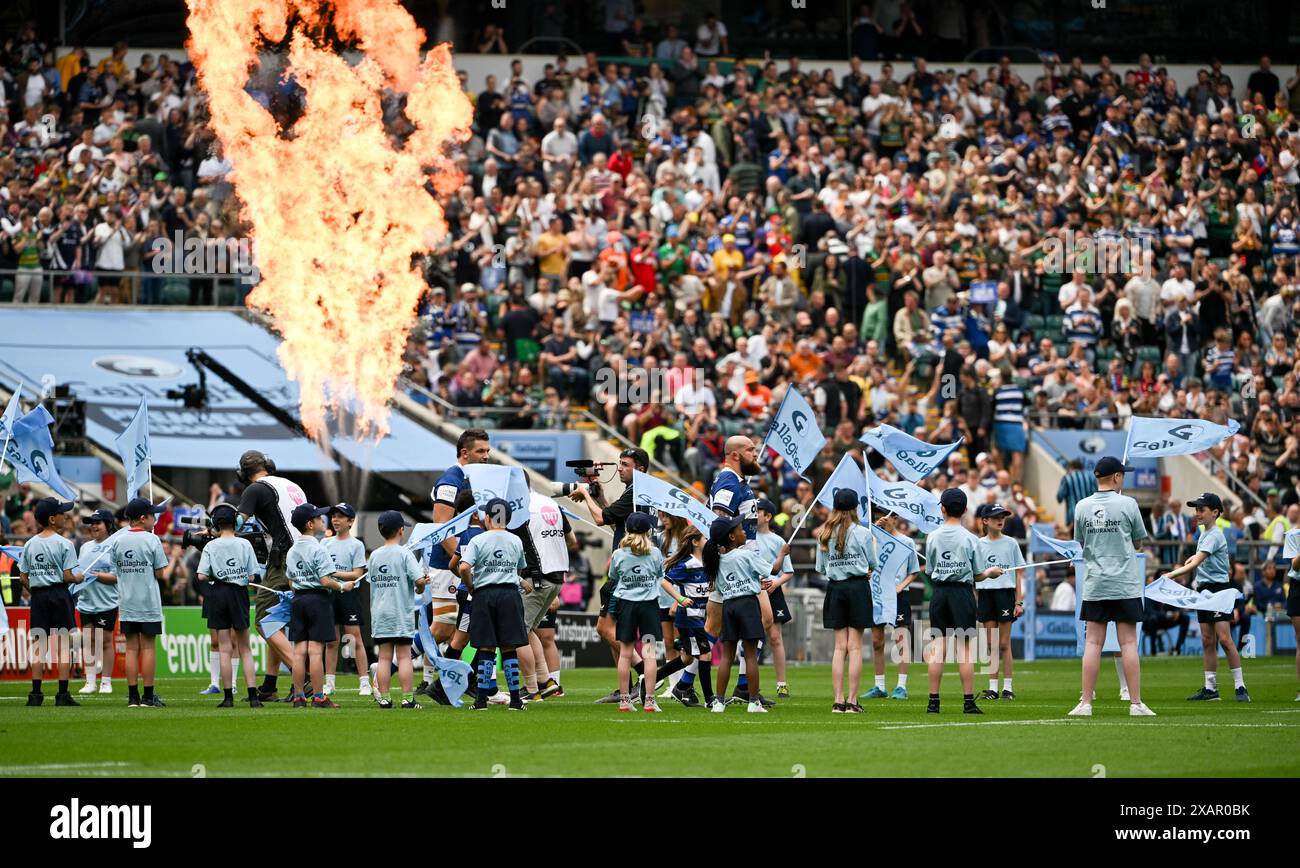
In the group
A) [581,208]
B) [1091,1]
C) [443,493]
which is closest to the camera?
[443,493]

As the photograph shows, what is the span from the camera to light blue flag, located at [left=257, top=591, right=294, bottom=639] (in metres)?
19.9

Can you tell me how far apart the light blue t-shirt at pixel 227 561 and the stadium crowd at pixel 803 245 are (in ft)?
36.3

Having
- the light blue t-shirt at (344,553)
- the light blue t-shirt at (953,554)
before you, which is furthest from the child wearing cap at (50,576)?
the light blue t-shirt at (953,554)

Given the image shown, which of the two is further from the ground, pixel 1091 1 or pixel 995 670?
pixel 1091 1

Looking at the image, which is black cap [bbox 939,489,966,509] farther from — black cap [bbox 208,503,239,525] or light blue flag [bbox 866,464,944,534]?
black cap [bbox 208,503,239,525]

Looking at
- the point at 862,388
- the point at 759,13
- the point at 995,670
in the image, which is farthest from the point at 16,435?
the point at 759,13

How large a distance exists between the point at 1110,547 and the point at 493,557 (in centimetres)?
528

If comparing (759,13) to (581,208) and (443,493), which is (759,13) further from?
(443,493)

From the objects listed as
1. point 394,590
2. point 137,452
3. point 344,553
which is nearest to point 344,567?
point 344,553

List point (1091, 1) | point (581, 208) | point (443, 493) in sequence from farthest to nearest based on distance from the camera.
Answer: point (1091, 1) → point (581, 208) → point (443, 493)

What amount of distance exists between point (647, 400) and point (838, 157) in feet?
23.2

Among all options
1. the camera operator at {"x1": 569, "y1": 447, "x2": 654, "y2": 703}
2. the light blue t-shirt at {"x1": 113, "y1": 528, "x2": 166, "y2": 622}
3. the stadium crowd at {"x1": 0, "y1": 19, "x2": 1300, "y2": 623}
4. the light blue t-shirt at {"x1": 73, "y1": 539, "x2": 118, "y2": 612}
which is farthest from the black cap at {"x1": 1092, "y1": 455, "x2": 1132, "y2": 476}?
the stadium crowd at {"x1": 0, "y1": 19, "x2": 1300, "y2": 623}

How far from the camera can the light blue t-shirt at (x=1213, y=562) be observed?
20.7 m
